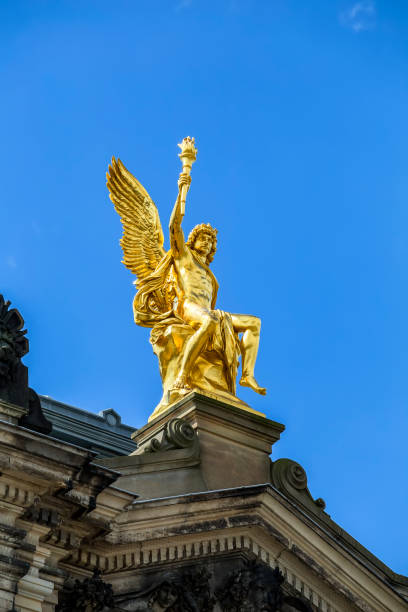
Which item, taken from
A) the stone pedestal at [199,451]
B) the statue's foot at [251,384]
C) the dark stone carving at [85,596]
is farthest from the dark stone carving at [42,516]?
the statue's foot at [251,384]

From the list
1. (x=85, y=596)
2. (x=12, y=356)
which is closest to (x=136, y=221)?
(x=12, y=356)

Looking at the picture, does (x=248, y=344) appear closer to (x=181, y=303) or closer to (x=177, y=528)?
(x=181, y=303)

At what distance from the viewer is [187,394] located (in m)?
19.4

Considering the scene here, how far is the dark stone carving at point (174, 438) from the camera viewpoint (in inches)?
738

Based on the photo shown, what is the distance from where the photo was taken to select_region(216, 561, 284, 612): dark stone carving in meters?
17.5

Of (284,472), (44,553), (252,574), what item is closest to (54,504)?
(44,553)

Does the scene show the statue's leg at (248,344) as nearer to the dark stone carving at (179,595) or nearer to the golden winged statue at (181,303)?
the golden winged statue at (181,303)

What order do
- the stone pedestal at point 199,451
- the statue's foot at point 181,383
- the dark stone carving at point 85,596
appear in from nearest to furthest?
1. the dark stone carving at point 85,596
2. the stone pedestal at point 199,451
3. the statue's foot at point 181,383

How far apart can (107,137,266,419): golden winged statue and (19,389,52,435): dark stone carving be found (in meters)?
3.34

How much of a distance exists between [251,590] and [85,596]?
2.52 meters

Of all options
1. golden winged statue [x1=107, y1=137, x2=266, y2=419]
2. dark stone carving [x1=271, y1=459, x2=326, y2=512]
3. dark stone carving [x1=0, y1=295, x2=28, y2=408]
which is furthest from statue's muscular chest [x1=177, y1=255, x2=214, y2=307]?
dark stone carving [x1=0, y1=295, x2=28, y2=408]

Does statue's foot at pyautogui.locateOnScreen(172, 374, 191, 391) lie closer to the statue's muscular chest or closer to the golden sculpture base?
the golden sculpture base

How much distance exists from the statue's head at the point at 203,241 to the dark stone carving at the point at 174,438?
11.8 ft

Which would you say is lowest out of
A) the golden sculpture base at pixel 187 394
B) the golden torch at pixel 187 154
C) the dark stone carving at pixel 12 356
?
the dark stone carving at pixel 12 356
